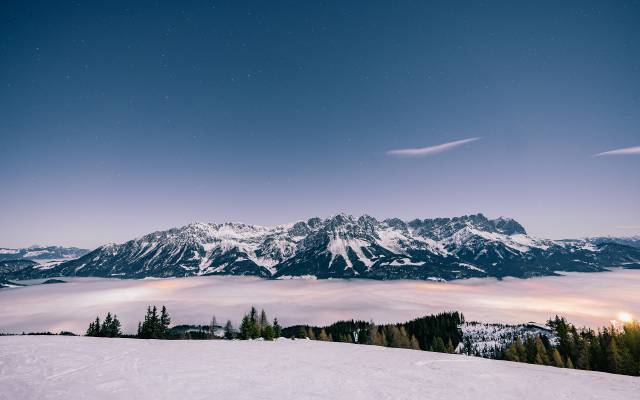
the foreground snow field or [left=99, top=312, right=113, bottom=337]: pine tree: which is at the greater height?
the foreground snow field

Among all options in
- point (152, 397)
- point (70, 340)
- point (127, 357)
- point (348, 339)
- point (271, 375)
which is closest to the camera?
point (152, 397)

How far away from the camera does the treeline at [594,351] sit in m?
63.6

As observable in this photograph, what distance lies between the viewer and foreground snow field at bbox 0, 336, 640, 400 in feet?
53.5

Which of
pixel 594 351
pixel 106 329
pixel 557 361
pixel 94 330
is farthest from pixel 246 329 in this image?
pixel 594 351

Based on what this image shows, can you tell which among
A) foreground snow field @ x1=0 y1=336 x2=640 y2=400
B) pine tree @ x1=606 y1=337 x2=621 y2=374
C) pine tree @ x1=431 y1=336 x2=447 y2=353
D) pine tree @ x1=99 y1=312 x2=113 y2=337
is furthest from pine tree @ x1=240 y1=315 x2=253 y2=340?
pine tree @ x1=606 y1=337 x2=621 y2=374

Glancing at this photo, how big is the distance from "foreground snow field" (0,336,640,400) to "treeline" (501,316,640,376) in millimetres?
61587

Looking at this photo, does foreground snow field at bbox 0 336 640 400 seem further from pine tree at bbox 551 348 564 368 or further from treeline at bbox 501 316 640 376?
pine tree at bbox 551 348 564 368

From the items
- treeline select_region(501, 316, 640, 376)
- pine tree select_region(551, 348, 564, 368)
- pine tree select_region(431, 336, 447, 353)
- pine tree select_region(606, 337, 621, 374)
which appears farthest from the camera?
pine tree select_region(431, 336, 447, 353)

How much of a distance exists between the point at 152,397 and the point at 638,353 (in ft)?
292

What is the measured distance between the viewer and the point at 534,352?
89000 mm

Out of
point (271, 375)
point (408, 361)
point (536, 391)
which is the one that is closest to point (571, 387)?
point (536, 391)

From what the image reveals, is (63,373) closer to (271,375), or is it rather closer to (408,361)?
(271,375)

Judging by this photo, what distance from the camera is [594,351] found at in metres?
74.4

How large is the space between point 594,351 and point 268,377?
90363 mm
